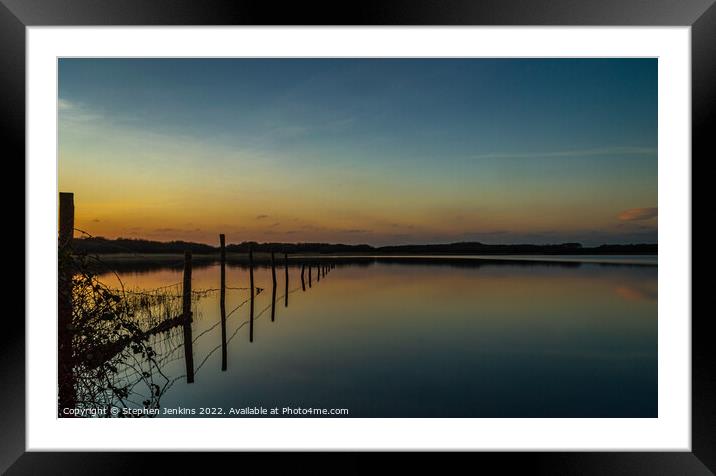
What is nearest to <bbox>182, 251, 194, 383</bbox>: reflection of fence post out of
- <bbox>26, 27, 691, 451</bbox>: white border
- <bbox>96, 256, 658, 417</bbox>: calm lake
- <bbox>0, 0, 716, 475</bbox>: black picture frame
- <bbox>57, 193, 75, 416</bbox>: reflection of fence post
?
<bbox>96, 256, 658, 417</bbox>: calm lake

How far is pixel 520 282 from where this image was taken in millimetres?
20828

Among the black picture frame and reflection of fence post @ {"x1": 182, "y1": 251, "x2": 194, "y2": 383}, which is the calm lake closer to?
reflection of fence post @ {"x1": 182, "y1": 251, "x2": 194, "y2": 383}

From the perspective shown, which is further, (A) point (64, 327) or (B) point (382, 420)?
(A) point (64, 327)

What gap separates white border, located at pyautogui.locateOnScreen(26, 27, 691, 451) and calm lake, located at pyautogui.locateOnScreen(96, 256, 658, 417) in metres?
0.29

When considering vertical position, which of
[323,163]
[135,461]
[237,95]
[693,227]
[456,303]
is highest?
[237,95]

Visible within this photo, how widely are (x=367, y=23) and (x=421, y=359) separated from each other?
20.0 feet

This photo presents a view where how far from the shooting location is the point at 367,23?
193cm

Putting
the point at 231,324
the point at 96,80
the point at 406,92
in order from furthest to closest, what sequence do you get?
the point at 231,324
the point at 406,92
the point at 96,80

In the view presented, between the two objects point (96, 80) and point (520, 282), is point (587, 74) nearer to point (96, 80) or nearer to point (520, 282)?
point (96, 80)

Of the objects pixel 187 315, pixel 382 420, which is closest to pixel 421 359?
pixel 187 315

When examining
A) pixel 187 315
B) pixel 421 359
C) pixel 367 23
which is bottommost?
pixel 421 359

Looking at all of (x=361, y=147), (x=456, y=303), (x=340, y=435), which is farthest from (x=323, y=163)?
(x=456, y=303)

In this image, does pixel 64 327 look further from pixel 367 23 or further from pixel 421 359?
pixel 421 359

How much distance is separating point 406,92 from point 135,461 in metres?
5.50
